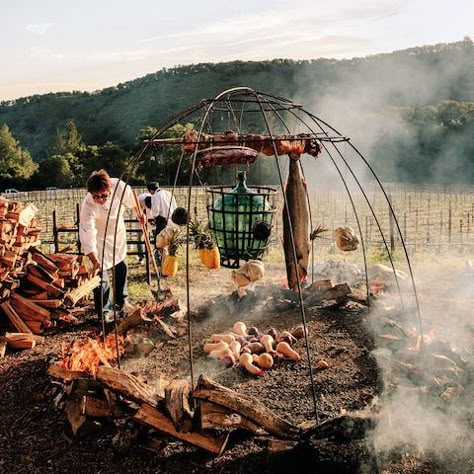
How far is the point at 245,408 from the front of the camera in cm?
401

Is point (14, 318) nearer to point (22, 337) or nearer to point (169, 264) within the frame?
point (22, 337)

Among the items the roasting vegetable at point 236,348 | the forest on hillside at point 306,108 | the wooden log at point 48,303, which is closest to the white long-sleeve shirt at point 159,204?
the wooden log at point 48,303

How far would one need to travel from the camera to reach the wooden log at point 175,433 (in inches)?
158

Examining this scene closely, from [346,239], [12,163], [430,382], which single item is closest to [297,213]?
[346,239]

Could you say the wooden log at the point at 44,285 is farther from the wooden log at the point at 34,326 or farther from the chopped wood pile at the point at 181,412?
the chopped wood pile at the point at 181,412

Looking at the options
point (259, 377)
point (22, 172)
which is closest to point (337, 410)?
point (259, 377)

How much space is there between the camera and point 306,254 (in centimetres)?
515

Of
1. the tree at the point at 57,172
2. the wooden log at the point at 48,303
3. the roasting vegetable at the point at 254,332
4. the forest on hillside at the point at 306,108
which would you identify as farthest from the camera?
the tree at the point at 57,172

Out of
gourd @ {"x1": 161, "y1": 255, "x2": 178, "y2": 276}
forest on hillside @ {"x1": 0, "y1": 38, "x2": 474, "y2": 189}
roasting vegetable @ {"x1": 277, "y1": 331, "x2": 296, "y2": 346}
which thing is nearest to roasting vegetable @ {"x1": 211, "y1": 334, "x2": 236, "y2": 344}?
roasting vegetable @ {"x1": 277, "y1": 331, "x2": 296, "y2": 346}

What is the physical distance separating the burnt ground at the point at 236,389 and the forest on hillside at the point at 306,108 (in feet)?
81.6

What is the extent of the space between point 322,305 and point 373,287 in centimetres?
110

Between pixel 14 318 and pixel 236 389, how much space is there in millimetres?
3575

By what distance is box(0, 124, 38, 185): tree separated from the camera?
46.8 m

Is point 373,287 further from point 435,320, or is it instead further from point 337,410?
point 337,410
